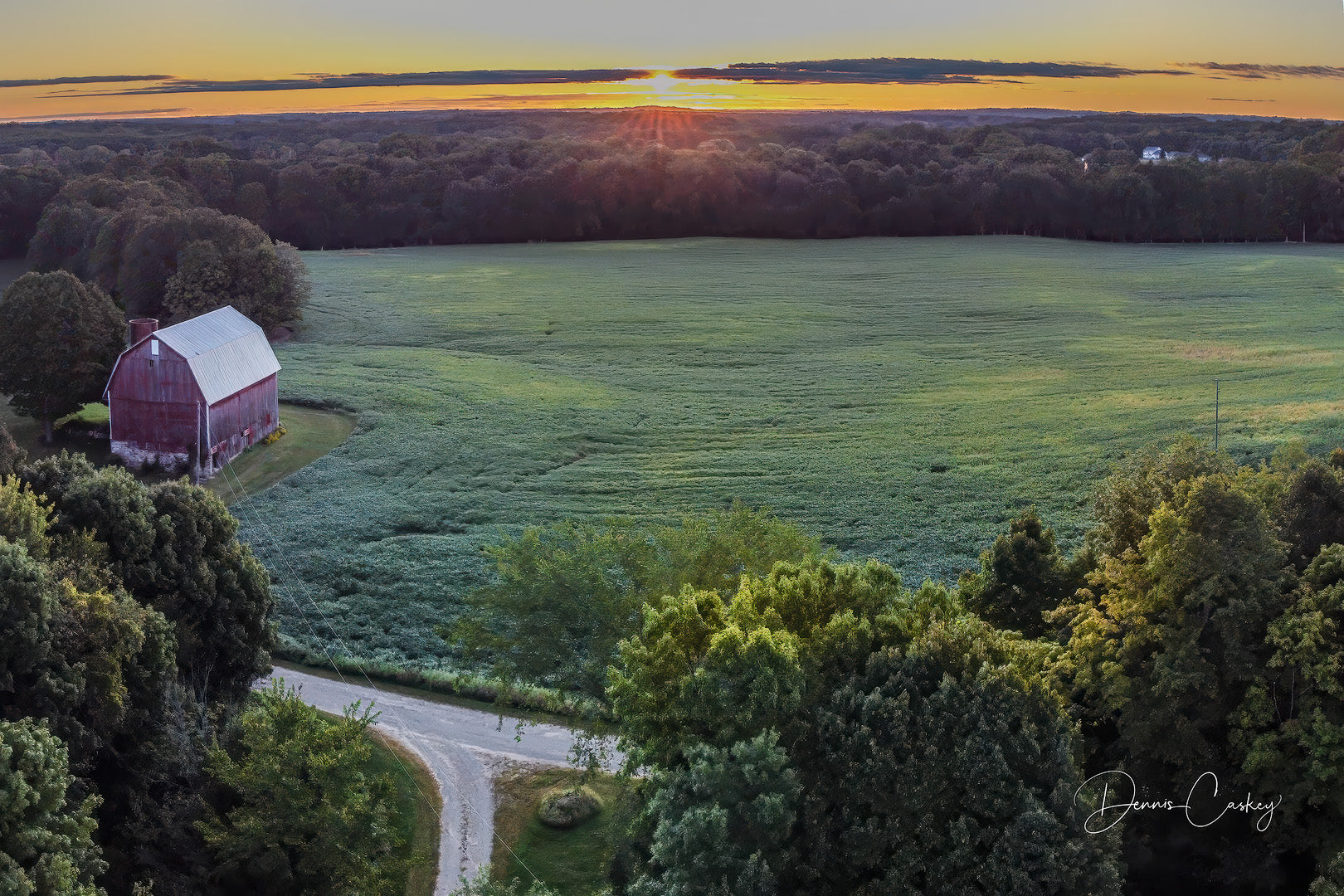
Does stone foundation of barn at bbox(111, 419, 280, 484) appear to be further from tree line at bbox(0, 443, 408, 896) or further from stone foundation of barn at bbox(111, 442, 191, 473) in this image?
tree line at bbox(0, 443, 408, 896)

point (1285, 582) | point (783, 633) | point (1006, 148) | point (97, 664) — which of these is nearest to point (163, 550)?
point (97, 664)

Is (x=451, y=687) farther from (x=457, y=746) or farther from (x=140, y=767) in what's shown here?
(x=140, y=767)

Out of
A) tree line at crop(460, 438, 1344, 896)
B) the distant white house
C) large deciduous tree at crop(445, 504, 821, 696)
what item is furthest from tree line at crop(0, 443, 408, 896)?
the distant white house

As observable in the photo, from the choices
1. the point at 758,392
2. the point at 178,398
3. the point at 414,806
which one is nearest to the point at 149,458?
the point at 178,398

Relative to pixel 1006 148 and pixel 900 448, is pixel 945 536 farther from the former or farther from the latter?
pixel 1006 148

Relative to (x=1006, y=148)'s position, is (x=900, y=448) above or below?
below

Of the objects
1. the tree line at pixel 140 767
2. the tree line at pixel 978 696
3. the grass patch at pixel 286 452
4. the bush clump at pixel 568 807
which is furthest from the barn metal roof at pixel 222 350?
the bush clump at pixel 568 807
